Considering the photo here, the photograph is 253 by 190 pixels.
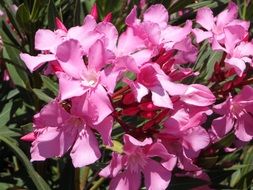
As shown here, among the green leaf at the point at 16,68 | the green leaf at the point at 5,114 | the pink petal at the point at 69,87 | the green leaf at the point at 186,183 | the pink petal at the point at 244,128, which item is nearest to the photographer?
the pink petal at the point at 69,87

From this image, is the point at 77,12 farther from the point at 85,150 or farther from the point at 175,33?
the point at 85,150

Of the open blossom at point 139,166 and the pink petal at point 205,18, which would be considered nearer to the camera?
the open blossom at point 139,166

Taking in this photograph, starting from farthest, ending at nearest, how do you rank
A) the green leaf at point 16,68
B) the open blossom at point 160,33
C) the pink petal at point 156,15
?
the green leaf at point 16,68
the pink petal at point 156,15
the open blossom at point 160,33

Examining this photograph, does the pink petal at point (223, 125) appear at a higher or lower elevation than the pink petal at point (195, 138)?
lower

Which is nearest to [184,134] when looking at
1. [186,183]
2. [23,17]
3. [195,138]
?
[195,138]

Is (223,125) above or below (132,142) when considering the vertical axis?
below

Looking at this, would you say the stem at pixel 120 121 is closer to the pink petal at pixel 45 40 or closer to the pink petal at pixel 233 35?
the pink petal at pixel 45 40

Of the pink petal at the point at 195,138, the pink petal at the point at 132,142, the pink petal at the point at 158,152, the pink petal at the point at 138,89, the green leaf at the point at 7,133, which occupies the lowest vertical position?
the green leaf at the point at 7,133

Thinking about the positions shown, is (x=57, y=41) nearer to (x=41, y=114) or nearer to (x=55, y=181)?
(x=41, y=114)

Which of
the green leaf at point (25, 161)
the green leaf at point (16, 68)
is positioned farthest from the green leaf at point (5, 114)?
the green leaf at point (25, 161)
